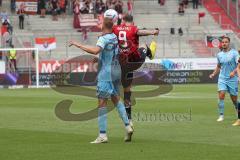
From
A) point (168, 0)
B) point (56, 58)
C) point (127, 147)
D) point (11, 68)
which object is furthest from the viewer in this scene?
point (168, 0)

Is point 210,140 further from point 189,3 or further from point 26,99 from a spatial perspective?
point 189,3

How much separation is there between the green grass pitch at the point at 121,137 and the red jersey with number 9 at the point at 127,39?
1763 millimetres

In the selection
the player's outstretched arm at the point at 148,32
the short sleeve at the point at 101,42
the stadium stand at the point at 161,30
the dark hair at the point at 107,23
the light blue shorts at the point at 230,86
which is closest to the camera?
the short sleeve at the point at 101,42

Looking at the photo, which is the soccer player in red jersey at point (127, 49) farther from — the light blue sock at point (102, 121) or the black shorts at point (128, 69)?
the light blue sock at point (102, 121)

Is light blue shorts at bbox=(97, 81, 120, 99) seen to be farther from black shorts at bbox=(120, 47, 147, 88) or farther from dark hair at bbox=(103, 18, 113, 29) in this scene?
black shorts at bbox=(120, 47, 147, 88)

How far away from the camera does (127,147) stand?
1359cm

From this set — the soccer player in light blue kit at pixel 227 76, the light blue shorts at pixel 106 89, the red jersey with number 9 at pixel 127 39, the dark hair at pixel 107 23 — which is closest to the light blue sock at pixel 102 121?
the light blue shorts at pixel 106 89

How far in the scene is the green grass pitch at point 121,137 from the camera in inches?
494

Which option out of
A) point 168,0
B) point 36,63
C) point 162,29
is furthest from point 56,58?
point 168,0

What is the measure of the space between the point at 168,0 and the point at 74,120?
39668mm

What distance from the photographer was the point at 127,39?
54.3 feet

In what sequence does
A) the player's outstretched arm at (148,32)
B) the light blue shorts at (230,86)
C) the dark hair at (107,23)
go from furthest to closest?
the light blue shorts at (230,86)
the player's outstretched arm at (148,32)
the dark hair at (107,23)

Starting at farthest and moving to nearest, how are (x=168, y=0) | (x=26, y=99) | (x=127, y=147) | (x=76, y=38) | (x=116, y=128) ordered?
(x=168, y=0)
(x=76, y=38)
(x=26, y=99)
(x=116, y=128)
(x=127, y=147)

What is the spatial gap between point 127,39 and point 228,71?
4.11m
